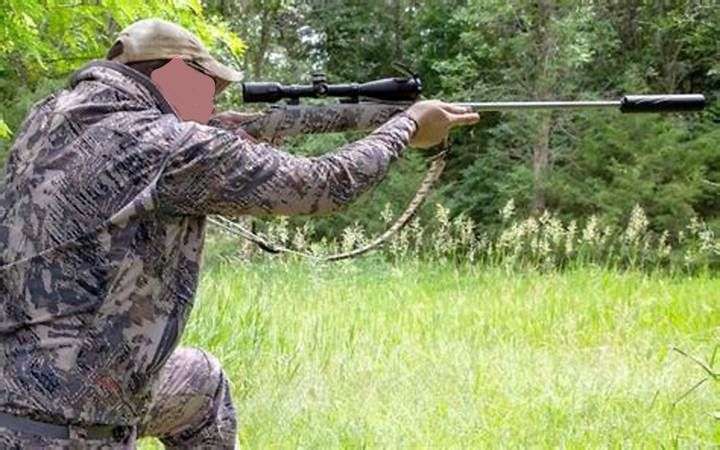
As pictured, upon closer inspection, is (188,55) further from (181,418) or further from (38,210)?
(181,418)

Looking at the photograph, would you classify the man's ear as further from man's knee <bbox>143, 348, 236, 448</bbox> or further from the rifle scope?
man's knee <bbox>143, 348, 236, 448</bbox>

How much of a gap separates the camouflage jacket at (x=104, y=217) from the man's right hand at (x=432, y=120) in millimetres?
410

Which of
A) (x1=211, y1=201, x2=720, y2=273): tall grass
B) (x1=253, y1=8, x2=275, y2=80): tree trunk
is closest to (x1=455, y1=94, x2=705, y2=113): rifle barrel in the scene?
(x1=211, y1=201, x2=720, y2=273): tall grass

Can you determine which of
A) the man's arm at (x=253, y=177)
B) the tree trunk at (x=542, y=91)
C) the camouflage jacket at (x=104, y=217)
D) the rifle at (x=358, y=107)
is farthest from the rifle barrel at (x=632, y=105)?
the tree trunk at (x=542, y=91)

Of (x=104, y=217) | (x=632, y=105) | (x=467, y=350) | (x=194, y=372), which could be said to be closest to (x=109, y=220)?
(x=104, y=217)

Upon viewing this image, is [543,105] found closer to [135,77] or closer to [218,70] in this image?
[218,70]

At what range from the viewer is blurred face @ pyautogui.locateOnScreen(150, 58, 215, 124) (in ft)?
8.13

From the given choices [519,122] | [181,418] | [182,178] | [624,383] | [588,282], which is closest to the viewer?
[182,178]

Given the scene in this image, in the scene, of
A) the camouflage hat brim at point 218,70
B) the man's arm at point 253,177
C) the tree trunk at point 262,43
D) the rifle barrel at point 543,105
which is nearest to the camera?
the man's arm at point 253,177

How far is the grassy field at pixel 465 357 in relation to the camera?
417cm

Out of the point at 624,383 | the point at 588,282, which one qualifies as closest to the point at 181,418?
the point at 624,383

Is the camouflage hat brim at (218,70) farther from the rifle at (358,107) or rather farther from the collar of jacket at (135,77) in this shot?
the rifle at (358,107)

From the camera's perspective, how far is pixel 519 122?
15.7 m

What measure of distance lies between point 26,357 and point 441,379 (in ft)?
9.67
